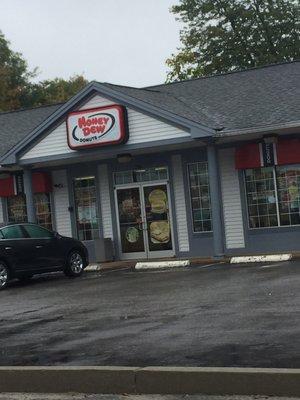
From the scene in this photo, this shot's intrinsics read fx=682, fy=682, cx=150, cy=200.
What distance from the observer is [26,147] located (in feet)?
67.6

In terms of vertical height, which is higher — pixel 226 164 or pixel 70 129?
pixel 70 129

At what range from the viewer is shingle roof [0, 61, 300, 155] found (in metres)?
18.5

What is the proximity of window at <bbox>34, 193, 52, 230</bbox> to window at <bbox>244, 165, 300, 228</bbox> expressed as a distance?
7020 mm

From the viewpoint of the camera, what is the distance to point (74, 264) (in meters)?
17.9

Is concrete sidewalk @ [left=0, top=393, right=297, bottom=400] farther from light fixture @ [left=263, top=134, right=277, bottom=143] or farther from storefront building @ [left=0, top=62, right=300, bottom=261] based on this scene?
light fixture @ [left=263, top=134, right=277, bottom=143]

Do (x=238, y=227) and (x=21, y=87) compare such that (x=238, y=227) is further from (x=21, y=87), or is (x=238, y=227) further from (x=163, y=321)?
(x=21, y=87)

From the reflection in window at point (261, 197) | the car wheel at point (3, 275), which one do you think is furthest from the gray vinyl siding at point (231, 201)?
the car wheel at point (3, 275)

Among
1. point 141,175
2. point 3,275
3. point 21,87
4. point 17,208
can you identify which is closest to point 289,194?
point 141,175

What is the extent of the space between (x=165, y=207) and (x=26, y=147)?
4.59 meters

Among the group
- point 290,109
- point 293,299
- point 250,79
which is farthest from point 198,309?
point 250,79

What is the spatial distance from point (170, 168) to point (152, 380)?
1466 centimetres

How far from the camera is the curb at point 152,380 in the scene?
5.83 meters

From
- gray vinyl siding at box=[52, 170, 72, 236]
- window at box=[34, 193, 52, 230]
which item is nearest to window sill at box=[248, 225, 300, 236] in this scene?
gray vinyl siding at box=[52, 170, 72, 236]

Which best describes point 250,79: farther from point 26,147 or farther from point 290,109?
point 26,147
